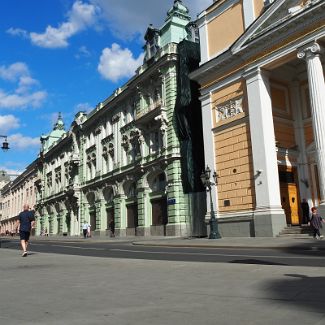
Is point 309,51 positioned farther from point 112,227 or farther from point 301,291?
point 112,227

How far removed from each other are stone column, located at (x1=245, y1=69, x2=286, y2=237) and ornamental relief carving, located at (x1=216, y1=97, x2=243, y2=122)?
1.23 m

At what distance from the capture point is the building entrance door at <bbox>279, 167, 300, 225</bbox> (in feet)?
82.2

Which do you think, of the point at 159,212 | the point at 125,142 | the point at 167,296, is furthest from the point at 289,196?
the point at 167,296

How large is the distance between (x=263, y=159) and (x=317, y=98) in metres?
4.25

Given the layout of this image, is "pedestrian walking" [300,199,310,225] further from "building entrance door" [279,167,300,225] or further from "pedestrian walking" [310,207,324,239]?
"pedestrian walking" [310,207,324,239]

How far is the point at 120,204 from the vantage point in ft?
132

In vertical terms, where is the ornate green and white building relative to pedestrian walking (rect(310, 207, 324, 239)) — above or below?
above

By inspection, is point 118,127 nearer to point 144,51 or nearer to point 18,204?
point 144,51

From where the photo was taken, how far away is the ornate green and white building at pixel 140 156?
32156 millimetres

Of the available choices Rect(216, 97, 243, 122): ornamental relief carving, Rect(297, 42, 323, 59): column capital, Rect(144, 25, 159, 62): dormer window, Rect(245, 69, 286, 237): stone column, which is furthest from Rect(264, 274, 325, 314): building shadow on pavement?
Rect(144, 25, 159, 62): dormer window

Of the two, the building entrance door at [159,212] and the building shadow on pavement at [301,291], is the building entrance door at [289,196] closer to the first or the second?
the building entrance door at [159,212]

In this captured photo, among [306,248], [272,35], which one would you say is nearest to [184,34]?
[272,35]

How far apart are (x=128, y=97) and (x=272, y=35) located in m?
19.5

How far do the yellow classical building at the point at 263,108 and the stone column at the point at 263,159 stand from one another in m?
0.05
